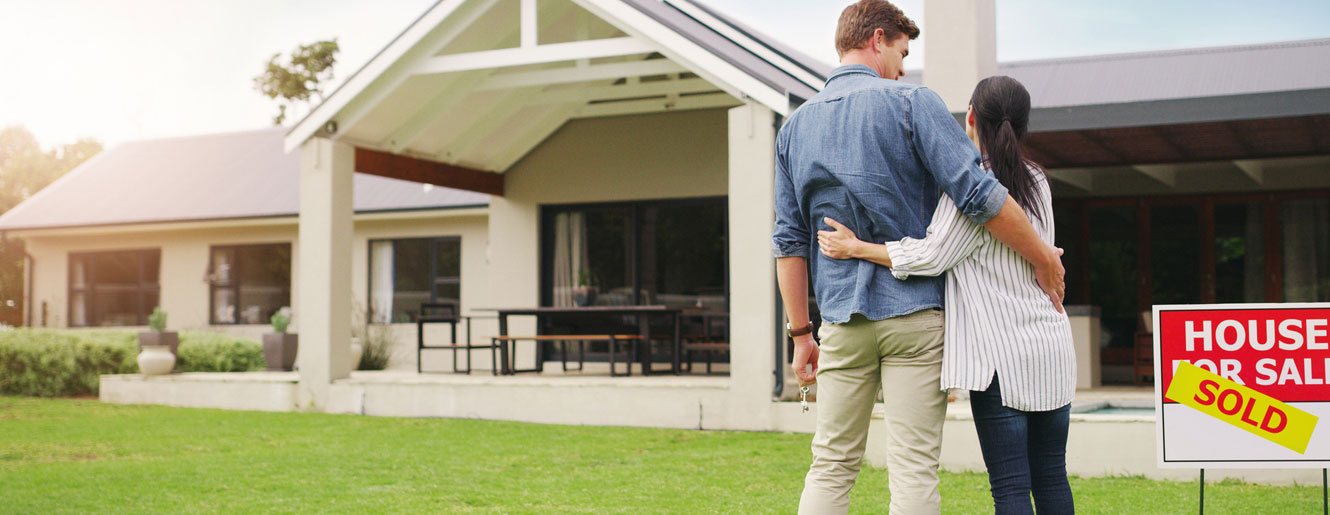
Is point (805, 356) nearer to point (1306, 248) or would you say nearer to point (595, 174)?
point (595, 174)

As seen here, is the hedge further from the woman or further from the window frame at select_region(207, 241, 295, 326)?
the woman

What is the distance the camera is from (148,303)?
1819 cm

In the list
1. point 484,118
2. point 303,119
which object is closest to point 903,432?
point 303,119

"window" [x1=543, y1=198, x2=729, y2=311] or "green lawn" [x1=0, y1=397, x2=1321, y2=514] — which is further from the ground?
"window" [x1=543, y1=198, x2=729, y2=311]

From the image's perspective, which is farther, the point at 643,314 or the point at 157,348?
the point at 157,348

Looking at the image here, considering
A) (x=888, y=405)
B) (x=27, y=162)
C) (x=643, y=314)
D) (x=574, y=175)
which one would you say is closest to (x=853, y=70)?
(x=888, y=405)

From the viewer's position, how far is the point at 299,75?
34281 mm

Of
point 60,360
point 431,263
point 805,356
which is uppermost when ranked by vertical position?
point 431,263

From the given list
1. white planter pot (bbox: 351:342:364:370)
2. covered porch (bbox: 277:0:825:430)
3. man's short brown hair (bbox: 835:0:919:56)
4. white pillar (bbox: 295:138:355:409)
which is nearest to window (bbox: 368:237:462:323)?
covered porch (bbox: 277:0:825:430)

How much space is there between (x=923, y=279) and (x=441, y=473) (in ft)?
14.6

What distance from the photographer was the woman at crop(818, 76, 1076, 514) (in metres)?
2.46

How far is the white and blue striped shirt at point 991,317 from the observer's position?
2.45m

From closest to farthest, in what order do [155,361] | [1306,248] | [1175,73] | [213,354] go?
[1306,248] → [155,361] → [213,354] → [1175,73]

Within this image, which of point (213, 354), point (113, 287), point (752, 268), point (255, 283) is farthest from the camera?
point (113, 287)
